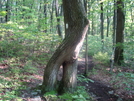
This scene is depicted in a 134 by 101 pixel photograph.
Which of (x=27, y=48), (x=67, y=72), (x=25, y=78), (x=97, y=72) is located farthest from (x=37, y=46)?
(x=67, y=72)

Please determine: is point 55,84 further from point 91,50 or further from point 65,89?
point 91,50

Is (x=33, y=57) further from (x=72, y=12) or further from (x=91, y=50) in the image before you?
(x=91, y=50)

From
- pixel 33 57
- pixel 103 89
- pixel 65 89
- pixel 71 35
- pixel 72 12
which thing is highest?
pixel 72 12

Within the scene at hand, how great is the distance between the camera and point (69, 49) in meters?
4.30

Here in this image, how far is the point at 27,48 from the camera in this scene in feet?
32.8

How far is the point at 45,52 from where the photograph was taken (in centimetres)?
1082

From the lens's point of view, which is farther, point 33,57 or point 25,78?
A: point 33,57

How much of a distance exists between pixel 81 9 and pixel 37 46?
677 cm

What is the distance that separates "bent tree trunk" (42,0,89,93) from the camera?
4.18 m

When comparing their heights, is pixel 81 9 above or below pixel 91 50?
above

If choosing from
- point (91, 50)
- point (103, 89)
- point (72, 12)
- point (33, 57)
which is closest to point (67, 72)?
point (72, 12)

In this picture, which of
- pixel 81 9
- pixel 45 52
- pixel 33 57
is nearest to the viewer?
pixel 81 9

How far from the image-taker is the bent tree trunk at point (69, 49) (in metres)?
4.18

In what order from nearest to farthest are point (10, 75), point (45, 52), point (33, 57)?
point (10, 75) → point (33, 57) → point (45, 52)
